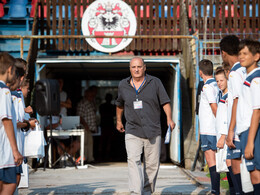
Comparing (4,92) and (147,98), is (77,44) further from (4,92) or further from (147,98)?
(4,92)


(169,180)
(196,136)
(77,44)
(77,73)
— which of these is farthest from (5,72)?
(77,73)

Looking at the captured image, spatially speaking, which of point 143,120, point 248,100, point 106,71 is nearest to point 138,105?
point 143,120

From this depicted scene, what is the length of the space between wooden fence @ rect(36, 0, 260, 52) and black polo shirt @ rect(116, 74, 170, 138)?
6614 mm

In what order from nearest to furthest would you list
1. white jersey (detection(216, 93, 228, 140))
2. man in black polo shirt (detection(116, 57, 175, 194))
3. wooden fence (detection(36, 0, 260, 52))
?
white jersey (detection(216, 93, 228, 140)) < man in black polo shirt (detection(116, 57, 175, 194)) < wooden fence (detection(36, 0, 260, 52))

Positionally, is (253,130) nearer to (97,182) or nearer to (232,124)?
(232,124)

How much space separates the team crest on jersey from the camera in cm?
1302

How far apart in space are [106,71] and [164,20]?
2484 millimetres

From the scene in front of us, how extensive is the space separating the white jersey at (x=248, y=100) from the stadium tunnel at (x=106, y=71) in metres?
7.48

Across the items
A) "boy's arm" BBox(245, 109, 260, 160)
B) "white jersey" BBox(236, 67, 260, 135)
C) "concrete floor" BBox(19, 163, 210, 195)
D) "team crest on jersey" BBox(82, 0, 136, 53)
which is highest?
"team crest on jersey" BBox(82, 0, 136, 53)

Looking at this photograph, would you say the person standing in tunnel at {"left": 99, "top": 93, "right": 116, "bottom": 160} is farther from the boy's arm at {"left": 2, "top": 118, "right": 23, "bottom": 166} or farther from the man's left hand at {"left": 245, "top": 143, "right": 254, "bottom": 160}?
the man's left hand at {"left": 245, "top": 143, "right": 254, "bottom": 160}

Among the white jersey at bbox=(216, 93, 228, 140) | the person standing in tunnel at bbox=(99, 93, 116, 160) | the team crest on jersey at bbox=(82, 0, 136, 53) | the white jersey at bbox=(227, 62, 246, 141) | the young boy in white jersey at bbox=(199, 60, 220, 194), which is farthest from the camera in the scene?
the person standing in tunnel at bbox=(99, 93, 116, 160)

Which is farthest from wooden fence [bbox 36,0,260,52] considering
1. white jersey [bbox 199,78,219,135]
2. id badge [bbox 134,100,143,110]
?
id badge [bbox 134,100,143,110]

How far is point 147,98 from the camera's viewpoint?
658cm

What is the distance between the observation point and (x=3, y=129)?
4.57 metres
